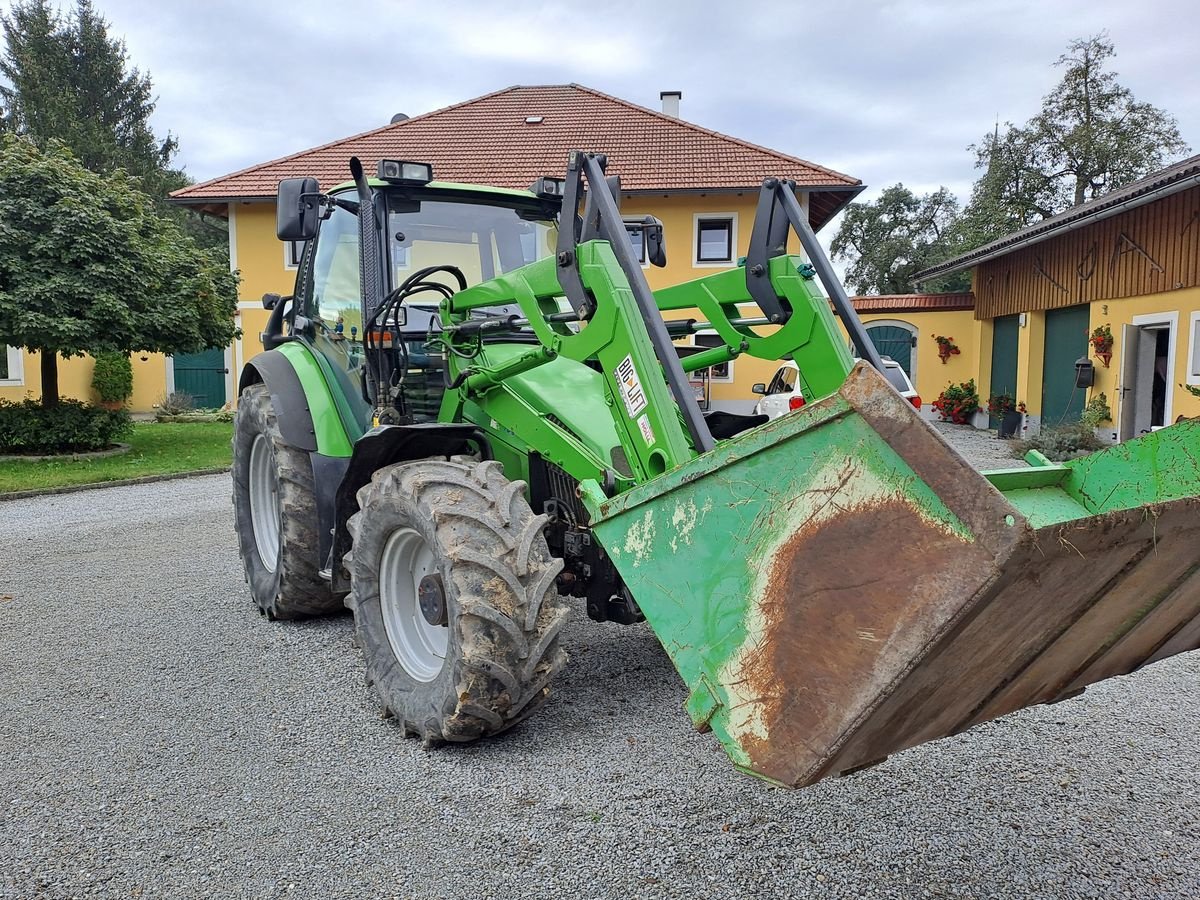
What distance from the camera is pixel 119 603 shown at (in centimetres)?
554

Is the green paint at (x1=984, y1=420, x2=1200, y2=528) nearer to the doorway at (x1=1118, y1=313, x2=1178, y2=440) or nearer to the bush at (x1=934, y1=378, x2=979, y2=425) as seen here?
the doorway at (x1=1118, y1=313, x2=1178, y2=440)

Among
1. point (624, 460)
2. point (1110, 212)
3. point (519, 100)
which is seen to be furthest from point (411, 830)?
point (519, 100)

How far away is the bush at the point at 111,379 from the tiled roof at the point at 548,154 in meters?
4.42

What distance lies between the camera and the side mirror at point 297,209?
14.3 feet

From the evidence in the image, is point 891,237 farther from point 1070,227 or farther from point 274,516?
point 274,516

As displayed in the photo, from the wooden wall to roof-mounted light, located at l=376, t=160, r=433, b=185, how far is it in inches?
478

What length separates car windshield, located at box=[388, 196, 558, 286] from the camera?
4.27 meters

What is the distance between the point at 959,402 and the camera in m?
20.1

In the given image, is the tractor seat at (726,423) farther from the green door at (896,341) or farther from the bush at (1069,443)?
the green door at (896,341)

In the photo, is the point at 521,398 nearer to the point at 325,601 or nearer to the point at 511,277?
the point at 511,277

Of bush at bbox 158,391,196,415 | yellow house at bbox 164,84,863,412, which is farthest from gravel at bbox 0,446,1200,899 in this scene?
bush at bbox 158,391,196,415

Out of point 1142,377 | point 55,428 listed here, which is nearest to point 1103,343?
point 1142,377

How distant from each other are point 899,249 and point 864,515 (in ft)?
147

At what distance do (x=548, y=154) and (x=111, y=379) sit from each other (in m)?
11.5
